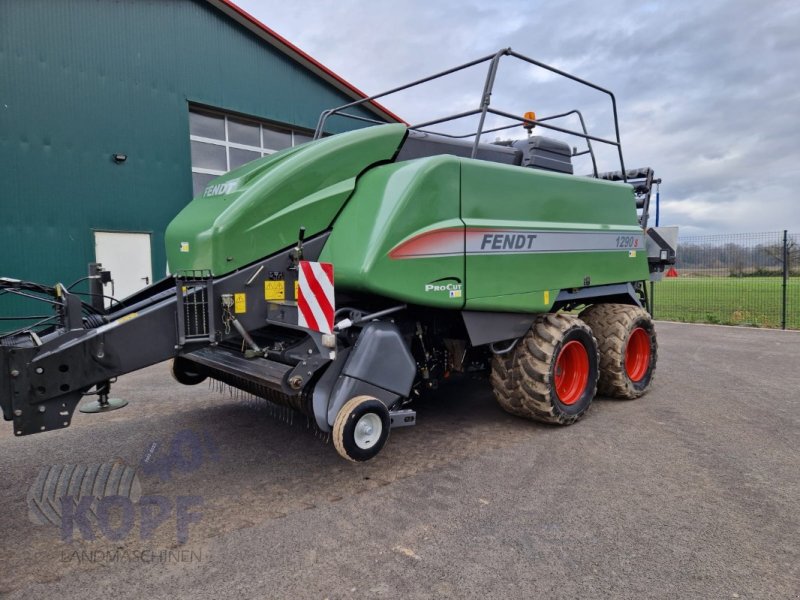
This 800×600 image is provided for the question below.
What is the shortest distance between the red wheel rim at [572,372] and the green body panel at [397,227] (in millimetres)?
1448

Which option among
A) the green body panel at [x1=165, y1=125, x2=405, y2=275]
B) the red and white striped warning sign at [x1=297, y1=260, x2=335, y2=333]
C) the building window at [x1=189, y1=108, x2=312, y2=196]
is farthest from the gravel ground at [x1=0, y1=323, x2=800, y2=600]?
the building window at [x1=189, y1=108, x2=312, y2=196]

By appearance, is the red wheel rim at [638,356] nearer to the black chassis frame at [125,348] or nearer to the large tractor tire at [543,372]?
the large tractor tire at [543,372]

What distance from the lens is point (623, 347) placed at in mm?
5133

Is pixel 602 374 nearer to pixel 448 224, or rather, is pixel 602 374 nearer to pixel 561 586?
pixel 448 224

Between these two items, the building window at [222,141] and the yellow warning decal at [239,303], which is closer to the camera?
the yellow warning decal at [239,303]

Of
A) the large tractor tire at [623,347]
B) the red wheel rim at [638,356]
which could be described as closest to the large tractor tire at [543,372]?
the large tractor tire at [623,347]

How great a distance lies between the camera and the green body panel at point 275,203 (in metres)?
3.38

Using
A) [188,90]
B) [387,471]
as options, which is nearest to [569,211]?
[387,471]

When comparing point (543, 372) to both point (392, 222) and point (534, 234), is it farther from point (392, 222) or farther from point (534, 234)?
point (392, 222)

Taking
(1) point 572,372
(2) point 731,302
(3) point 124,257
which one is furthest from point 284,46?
(2) point 731,302

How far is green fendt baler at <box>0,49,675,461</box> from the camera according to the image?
307cm

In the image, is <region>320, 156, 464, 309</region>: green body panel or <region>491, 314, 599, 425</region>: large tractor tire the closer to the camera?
<region>320, 156, 464, 309</region>: green body panel

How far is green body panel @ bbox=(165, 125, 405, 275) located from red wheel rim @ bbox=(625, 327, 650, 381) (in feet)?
11.2

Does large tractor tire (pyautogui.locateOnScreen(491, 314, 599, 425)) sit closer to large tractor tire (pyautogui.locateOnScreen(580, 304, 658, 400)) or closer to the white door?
large tractor tire (pyautogui.locateOnScreen(580, 304, 658, 400))
